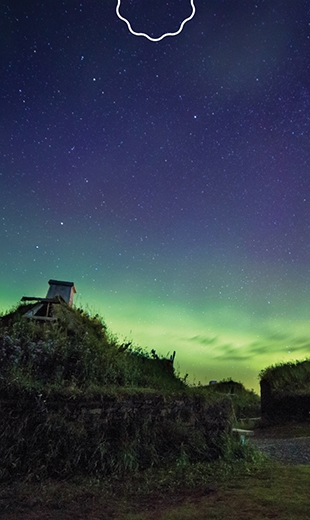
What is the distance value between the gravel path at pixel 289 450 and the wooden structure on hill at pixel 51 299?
26.0ft

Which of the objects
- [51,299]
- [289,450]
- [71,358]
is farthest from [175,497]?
[51,299]

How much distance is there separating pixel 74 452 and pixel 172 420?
234 cm

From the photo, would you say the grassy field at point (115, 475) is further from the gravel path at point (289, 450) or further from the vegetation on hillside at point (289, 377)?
the vegetation on hillside at point (289, 377)

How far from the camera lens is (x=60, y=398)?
8.82 meters

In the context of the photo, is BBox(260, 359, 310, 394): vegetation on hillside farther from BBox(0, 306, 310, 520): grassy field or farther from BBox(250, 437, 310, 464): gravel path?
BBox(0, 306, 310, 520): grassy field

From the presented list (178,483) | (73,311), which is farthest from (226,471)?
(73,311)

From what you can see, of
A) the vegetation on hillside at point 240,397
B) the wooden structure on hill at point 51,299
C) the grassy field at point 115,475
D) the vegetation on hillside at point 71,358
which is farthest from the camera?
the vegetation on hillside at point 240,397

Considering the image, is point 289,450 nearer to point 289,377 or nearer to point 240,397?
point 289,377

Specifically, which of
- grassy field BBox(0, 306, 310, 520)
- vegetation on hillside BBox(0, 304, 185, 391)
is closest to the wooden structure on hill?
vegetation on hillside BBox(0, 304, 185, 391)

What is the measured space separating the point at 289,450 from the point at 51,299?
9.19 metres

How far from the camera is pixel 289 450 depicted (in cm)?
1168

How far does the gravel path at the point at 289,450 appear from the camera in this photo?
414 inches

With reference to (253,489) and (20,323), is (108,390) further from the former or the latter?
(20,323)

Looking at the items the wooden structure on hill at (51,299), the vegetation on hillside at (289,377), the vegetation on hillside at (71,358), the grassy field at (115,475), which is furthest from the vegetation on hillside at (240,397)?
the grassy field at (115,475)
